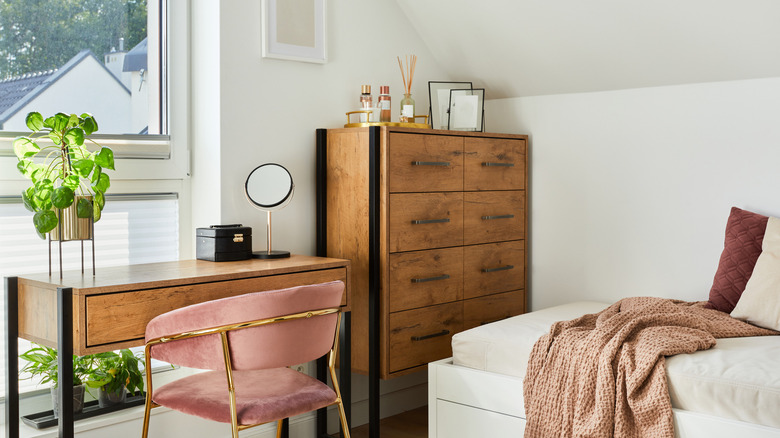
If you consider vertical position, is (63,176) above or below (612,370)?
above

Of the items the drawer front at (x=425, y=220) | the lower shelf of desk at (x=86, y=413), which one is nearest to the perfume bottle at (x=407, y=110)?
the drawer front at (x=425, y=220)

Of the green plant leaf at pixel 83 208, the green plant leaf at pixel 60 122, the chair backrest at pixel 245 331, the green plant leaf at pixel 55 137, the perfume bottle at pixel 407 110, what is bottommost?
the chair backrest at pixel 245 331

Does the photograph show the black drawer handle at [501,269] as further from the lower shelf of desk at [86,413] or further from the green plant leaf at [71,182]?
the green plant leaf at [71,182]

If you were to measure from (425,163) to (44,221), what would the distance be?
145 centimetres

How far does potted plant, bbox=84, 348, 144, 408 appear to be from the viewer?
8.52ft

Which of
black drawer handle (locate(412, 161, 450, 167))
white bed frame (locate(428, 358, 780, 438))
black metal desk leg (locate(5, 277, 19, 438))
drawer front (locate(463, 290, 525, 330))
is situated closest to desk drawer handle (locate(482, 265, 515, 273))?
drawer front (locate(463, 290, 525, 330))

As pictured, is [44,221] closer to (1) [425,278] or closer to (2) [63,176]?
(2) [63,176]

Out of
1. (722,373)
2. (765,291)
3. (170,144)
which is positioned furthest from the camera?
(170,144)

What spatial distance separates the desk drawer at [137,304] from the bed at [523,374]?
81cm

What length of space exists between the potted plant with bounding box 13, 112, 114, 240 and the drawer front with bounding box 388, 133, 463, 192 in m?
1.08

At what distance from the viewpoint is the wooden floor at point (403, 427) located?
10.6 feet

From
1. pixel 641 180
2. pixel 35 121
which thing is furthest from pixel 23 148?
pixel 641 180

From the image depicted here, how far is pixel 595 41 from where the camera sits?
10.4 ft

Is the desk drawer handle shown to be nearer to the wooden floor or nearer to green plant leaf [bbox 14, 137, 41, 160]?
the wooden floor
